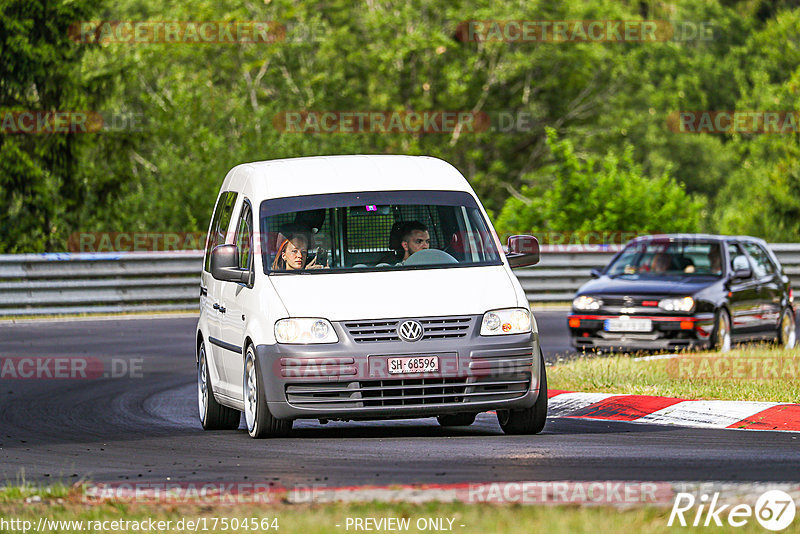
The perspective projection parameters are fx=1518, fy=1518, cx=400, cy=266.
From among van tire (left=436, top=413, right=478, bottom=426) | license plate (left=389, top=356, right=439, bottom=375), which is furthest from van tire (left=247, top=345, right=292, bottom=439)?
van tire (left=436, top=413, right=478, bottom=426)

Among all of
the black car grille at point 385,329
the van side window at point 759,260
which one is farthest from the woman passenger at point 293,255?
the van side window at point 759,260

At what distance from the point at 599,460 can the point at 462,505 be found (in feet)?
6.82

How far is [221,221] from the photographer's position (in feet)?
41.9

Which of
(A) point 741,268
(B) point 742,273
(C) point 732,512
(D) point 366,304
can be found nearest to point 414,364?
(D) point 366,304

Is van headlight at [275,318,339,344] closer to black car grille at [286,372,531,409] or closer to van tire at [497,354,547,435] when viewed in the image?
black car grille at [286,372,531,409]

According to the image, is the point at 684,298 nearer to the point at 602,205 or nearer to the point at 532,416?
the point at 532,416

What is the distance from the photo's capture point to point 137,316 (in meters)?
25.3

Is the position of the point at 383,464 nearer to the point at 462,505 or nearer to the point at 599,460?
the point at 599,460

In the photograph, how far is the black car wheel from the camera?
60.1ft

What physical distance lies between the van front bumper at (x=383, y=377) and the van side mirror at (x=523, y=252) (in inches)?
48.6

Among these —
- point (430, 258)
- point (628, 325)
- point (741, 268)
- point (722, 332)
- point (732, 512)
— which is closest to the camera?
point (732, 512)

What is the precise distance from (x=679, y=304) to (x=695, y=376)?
3967 mm

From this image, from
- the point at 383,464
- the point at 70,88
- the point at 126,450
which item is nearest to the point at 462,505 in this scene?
the point at 383,464

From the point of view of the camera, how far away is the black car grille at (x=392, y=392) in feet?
32.8
